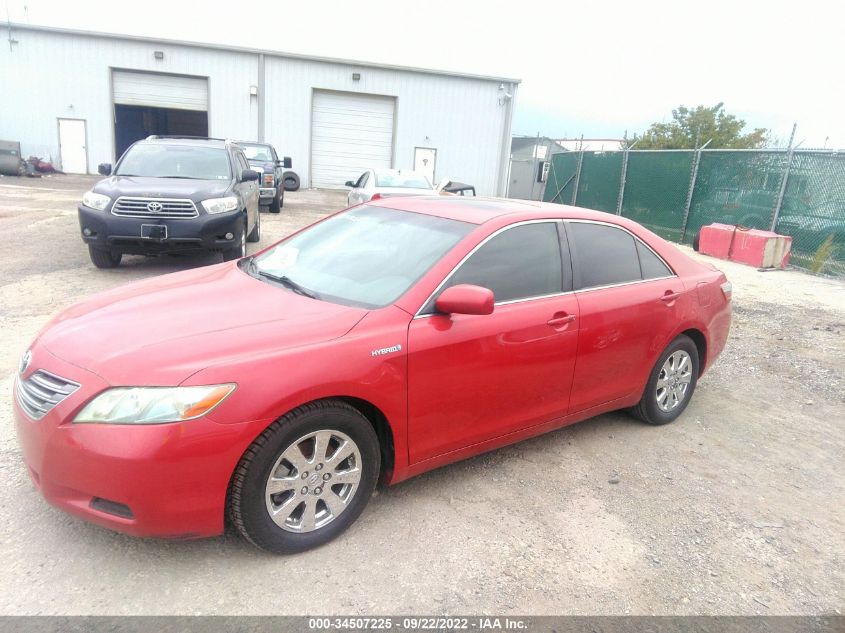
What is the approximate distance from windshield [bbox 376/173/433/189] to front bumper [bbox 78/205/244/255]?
5.31m

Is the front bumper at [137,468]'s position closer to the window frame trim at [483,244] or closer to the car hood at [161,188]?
the window frame trim at [483,244]

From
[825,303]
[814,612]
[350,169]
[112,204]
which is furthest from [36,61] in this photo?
[814,612]

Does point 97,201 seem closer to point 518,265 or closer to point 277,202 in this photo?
point 518,265

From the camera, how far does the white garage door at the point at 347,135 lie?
87.9ft

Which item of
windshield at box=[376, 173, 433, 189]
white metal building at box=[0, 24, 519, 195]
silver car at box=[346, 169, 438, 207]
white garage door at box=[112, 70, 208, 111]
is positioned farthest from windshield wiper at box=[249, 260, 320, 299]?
white garage door at box=[112, 70, 208, 111]

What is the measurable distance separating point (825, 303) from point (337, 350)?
29.3ft

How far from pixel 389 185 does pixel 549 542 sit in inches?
409

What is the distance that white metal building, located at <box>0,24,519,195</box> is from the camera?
24766 millimetres

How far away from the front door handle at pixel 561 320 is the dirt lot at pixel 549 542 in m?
0.91

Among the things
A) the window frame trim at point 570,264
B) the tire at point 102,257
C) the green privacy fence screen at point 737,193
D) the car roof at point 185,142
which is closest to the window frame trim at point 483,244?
the window frame trim at point 570,264

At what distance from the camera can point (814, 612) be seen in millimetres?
2719

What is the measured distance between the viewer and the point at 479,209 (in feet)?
12.4

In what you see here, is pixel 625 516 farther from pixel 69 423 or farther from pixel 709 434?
pixel 69 423

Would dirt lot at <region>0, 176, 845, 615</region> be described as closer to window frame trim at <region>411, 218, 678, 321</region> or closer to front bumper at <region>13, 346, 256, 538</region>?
front bumper at <region>13, 346, 256, 538</region>
